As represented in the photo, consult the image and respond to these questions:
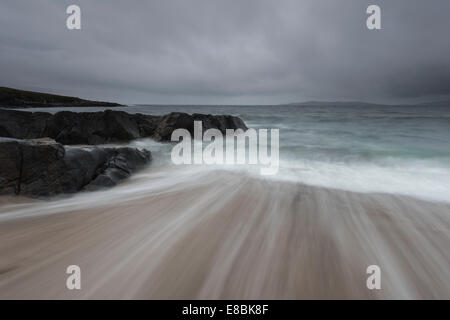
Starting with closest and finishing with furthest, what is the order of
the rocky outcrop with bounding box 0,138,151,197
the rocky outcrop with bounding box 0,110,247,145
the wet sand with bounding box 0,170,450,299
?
the wet sand with bounding box 0,170,450,299 → the rocky outcrop with bounding box 0,138,151,197 → the rocky outcrop with bounding box 0,110,247,145

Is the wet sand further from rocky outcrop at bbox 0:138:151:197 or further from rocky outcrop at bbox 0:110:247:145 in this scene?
A: rocky outcrop at bbox 0:110:247:145

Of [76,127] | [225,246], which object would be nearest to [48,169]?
[225,246]

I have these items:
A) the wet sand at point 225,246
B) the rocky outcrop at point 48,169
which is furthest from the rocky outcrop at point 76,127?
the wet sand at point 225,246

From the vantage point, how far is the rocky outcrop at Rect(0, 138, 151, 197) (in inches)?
127

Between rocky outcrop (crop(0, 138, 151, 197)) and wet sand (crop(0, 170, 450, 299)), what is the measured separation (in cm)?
29

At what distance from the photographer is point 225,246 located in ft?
7.28

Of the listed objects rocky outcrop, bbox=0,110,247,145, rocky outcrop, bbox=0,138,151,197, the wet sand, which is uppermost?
rocky outcrop, bbox=0,110,247,145

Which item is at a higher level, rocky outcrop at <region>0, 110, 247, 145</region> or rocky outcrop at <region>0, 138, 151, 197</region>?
rocky outcrop at <region>0, 110, 247, 145</region>

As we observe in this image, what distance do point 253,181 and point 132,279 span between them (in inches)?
121

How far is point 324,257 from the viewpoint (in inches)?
79.6

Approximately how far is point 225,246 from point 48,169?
355cm

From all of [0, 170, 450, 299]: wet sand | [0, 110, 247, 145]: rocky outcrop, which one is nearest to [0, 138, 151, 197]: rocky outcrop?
[0, 170, 450, 299]: wet sand

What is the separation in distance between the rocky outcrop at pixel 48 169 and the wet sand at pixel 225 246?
0.29m
